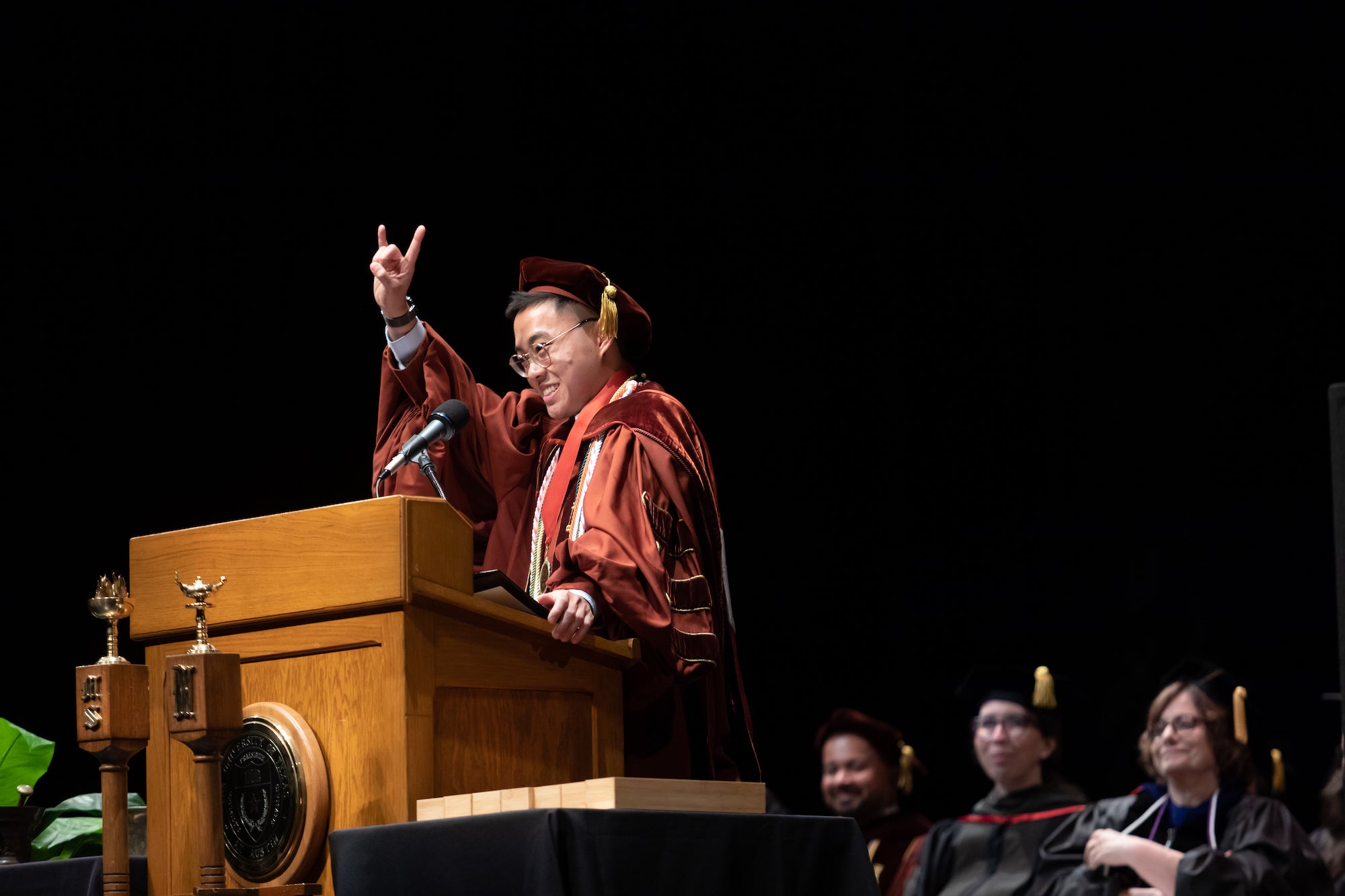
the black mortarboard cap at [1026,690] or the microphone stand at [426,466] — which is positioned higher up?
the microphone stand at [426,466]

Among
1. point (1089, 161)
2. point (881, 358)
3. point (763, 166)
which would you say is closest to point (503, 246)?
point (763, 166)

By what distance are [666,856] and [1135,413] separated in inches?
186

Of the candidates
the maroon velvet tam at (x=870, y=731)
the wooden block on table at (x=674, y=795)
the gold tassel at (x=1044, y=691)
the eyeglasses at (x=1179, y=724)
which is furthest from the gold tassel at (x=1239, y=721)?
the wooden block on table at (x=674, y=795)

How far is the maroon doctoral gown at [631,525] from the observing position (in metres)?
2.44

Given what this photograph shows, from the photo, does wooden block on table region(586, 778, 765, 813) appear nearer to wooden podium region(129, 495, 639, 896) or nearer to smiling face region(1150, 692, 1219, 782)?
wooden podium region(129, 495, 639, 896)

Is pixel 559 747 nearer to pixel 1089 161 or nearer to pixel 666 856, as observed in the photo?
pixel 666 856

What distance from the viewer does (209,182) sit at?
196 inches

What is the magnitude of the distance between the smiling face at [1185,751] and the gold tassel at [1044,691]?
65 centimetres

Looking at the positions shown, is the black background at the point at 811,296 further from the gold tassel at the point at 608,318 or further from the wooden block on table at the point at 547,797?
the wooden block on table at the point at 547,797

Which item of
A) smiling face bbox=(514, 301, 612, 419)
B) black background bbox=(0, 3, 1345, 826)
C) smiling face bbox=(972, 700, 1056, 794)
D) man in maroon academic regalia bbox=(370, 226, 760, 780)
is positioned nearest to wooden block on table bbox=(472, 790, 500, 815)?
man in maroon academic regalia bbox=(370, 226, 760, 780)

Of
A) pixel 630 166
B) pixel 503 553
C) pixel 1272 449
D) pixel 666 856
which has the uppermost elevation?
pixel 630 166

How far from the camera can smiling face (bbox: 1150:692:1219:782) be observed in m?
4.82

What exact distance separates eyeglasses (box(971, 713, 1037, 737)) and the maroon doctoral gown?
9.45ft

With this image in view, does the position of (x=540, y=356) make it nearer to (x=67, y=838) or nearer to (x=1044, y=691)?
(x=67, y=838)
